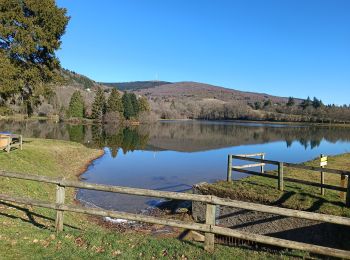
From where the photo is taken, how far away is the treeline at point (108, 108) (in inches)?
4619

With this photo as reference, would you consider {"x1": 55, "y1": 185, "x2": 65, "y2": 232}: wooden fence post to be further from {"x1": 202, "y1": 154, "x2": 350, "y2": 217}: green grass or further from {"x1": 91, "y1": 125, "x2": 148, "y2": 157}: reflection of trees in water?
{"x1": 91, "y1": 125, "x2": 148, "y2": 157}: reflection of trees in water

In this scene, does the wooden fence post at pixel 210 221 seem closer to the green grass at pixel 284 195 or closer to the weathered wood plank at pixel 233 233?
the weathered wood plank at pixel 233 233

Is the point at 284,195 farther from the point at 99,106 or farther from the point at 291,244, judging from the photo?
the point at 99,106

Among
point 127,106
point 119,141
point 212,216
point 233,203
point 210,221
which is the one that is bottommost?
point 119,141

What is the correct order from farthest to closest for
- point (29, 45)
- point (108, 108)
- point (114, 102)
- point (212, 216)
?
point (108, 108) < point (114, 102) < point (29, 45) < point (212, 216)

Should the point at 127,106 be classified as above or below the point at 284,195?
above

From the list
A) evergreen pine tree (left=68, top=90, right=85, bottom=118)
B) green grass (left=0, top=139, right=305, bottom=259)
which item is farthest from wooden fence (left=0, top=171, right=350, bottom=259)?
evergreen pine tree (left=68, top=90, right=85, bottom=118)

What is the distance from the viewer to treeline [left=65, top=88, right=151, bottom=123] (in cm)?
11731

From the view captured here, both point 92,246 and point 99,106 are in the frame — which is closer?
point 92,246

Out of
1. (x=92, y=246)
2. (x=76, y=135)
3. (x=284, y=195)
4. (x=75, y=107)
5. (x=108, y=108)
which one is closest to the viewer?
(x=92, y=246)

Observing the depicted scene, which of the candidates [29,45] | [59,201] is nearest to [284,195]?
[59,201]

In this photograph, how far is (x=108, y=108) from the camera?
119 metres

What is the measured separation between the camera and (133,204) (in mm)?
20328

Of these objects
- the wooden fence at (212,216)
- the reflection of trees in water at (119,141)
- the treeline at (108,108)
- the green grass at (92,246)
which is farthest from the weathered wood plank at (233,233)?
the treeline at (108,108)
